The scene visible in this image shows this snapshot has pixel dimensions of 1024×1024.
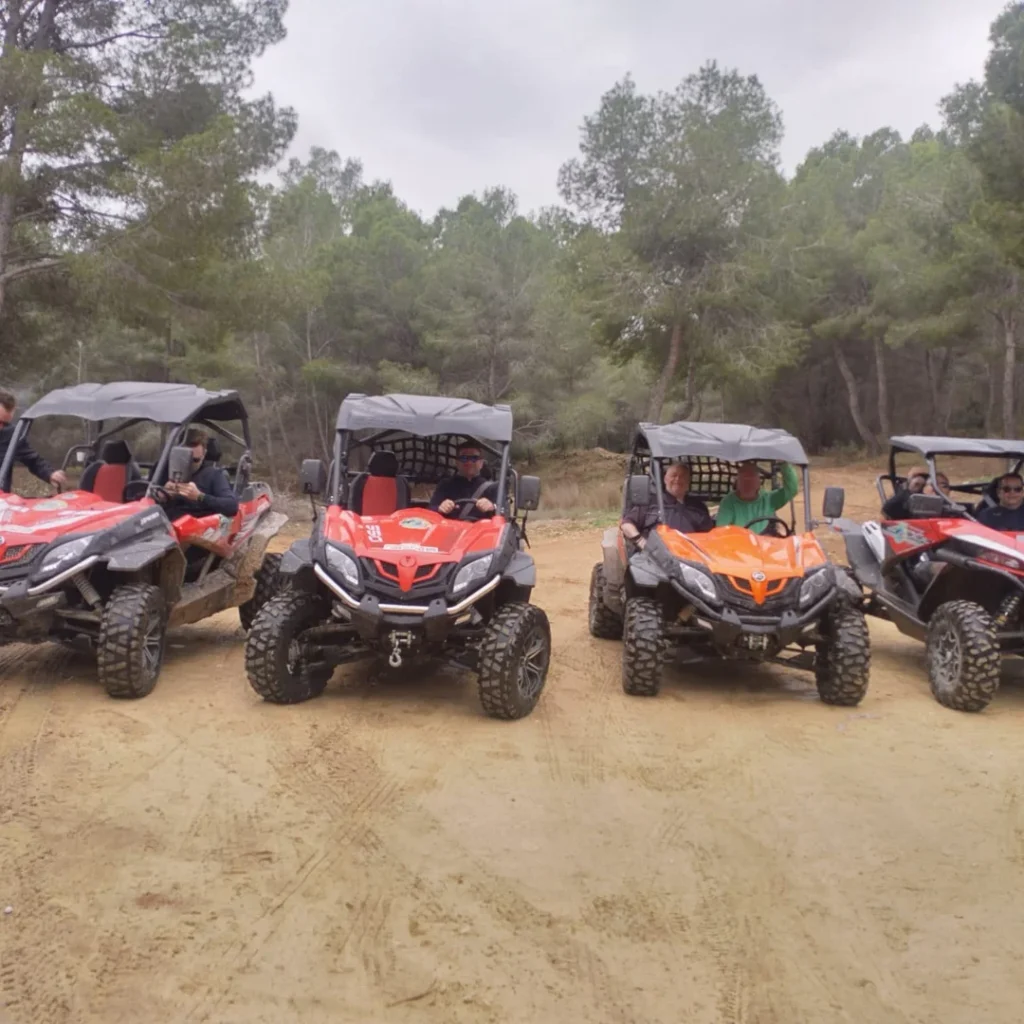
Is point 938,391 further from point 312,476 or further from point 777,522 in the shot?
point 312,476

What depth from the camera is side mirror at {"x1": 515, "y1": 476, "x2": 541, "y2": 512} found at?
655 cm

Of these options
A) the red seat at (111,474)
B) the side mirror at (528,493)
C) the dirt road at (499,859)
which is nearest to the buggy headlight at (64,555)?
the dirt road at (499,859)

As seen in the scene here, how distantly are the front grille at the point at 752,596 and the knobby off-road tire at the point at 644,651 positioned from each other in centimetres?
49

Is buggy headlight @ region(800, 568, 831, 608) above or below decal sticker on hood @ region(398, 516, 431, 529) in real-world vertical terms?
below

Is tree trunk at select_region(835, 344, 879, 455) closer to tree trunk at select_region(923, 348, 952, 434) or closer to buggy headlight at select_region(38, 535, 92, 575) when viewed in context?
tree trunk at select_region(923, 348, 952, 434)

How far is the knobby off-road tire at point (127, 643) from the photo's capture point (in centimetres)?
562

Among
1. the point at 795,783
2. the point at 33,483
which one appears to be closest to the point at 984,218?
the point at 795,783

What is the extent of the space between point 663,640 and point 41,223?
40.6 feet

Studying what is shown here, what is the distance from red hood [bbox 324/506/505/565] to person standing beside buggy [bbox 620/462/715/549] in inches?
54.0

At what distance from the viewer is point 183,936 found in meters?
3.16

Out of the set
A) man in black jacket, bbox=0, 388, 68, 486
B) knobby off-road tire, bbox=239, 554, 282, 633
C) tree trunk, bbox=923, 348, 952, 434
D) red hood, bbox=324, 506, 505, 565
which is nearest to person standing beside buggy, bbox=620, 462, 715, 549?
red hood, bbox=324, 506, 505, 565

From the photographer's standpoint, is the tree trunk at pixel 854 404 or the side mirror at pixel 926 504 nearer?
the side mirror at pixel 926 504

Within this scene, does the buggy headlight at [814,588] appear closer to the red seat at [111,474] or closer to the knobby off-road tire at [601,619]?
the knobby off-road tire at [601,619]

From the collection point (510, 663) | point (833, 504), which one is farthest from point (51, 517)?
point (833, 504)
